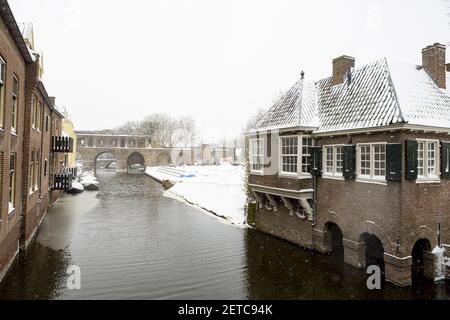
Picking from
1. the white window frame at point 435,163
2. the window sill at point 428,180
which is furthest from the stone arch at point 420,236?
the white window frame at point 435,163

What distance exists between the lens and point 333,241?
16.2 m

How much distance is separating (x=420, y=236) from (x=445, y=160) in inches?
122

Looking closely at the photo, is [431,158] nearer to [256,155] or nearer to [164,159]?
[256,155]

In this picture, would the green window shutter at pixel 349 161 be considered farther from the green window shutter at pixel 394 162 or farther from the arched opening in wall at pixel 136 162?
the arched opening in wall at pixel 136 162

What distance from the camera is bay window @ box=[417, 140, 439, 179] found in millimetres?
11984

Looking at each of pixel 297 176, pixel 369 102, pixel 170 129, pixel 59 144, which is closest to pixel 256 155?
pixel 297 176

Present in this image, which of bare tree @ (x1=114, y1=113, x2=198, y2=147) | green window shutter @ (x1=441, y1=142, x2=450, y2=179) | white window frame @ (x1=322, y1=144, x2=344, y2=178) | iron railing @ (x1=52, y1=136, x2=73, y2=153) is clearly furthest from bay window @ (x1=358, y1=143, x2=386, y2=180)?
bare tree @ (x1=114, y1=113, x2=198, y2=147)

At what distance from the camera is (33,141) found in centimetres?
1650

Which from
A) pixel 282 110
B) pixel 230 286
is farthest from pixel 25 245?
pixel 282 110

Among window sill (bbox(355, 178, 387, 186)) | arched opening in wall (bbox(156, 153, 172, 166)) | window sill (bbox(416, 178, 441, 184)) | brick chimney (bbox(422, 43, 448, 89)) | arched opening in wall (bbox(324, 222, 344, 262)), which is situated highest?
brick chimney (bbox(422, 43, 448, 89))

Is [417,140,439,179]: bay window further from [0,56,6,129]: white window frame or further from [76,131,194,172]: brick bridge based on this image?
[76,131,194,172]: brick bridge

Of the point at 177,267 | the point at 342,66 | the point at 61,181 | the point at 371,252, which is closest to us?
the point at 177,267

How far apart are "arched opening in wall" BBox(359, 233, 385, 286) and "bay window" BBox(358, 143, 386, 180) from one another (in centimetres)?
254
